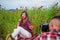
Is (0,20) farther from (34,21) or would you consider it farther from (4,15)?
(34,21)

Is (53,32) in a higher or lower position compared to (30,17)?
lower

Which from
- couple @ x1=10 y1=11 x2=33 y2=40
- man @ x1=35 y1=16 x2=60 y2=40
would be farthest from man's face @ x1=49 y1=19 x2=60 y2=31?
couple @ x1=10 y1=11 x2=33 y2=40

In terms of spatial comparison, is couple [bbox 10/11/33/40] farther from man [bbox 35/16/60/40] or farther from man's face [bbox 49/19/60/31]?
man's face [bbox 49/19/60/31]

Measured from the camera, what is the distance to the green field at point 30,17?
1.73m

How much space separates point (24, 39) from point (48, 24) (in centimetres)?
28

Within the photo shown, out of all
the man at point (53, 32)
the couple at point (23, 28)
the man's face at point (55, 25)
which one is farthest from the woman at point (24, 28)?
the man's face at point (55, 25)

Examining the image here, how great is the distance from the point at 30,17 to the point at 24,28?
127mm

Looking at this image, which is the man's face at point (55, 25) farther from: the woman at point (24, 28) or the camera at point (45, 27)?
the woman at point (24, 28)

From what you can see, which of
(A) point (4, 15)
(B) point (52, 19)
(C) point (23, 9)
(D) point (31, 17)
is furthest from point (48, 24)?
(A) point (4, 15)

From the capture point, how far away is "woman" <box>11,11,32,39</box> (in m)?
1.74

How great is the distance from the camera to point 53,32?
1684 mm

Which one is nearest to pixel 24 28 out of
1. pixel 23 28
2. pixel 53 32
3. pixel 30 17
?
pixel 23 28

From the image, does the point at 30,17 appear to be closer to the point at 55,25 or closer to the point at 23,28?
the point at 23,28

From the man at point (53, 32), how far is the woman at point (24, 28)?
0.37ft
